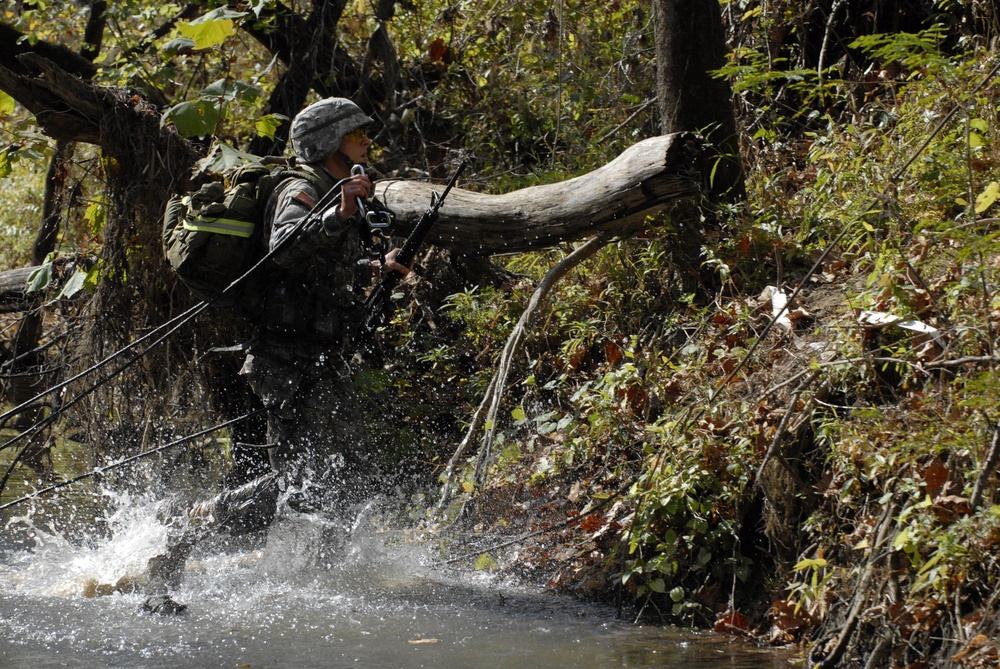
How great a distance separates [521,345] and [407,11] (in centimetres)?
363

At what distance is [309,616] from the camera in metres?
4.59

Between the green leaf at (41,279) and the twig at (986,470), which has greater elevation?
the green leaf at (41,279)

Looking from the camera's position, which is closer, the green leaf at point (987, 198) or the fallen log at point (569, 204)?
the green leaf at point (987, 198)

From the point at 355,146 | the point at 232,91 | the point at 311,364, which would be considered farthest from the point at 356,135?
the point at 311,364

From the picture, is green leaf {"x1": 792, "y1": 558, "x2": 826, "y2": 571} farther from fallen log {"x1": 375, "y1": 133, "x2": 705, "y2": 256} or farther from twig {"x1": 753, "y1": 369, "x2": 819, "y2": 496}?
fallen log {"x1": 375, "y1": 133, "x2": 705, "y2": 256}

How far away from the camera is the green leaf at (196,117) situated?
5.21 metres

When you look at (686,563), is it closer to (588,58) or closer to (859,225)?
(859,225)

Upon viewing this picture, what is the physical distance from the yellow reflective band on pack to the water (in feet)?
4.63

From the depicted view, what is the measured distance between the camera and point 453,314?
6.52 m

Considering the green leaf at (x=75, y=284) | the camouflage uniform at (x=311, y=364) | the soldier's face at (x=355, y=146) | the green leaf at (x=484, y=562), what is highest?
the soldier's face at (x=355, y=146)

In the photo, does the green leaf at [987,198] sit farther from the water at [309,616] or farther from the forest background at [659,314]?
the water at [309,616]

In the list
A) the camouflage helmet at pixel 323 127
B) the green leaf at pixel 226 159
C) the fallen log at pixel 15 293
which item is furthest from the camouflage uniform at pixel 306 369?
the fallen log at pixel 15 293

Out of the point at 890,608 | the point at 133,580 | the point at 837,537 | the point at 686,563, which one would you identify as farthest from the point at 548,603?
the point at 133,580

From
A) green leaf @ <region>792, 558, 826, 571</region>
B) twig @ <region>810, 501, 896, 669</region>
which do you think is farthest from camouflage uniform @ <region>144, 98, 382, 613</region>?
twig @ <region>810, 501, 896, 669</region>
